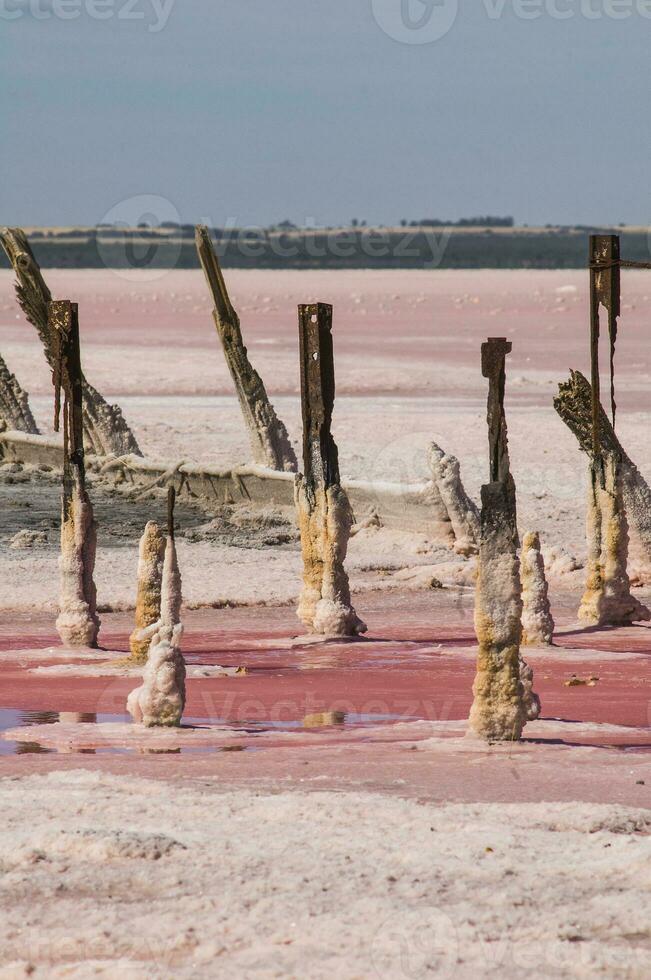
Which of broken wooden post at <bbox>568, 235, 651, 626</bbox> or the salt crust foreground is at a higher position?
broken wooden post at <bbox>568, 235, 651, 626</bbox>

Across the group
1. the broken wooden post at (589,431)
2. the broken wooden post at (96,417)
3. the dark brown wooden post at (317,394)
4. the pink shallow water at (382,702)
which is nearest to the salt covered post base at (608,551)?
the pink shallow water at (382,702)

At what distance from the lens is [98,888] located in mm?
9641

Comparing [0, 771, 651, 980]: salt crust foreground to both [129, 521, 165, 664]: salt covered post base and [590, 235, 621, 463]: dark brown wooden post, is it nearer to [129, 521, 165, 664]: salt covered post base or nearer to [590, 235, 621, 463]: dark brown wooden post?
[129, 521, 165, 664]: salt covered post base

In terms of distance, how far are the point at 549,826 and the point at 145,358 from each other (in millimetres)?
41656

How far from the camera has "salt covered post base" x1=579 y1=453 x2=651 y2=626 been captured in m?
18.9

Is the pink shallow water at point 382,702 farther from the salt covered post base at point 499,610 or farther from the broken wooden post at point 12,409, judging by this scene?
the broken wooden post at point 12,409

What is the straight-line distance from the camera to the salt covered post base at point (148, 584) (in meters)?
15.8

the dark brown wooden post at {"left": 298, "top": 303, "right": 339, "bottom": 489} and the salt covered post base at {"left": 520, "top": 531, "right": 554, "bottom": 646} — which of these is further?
the dark brown wooden post at {"left": 298, "top": 303, "right": 339, "bottom": 489}

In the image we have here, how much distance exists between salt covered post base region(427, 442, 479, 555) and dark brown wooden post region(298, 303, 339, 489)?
4450mm

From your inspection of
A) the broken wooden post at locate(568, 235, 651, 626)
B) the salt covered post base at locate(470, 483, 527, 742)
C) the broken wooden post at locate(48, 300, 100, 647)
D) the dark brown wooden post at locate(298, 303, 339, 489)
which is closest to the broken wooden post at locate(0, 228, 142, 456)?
the dark brown wooden post at locate(298, 303, 339, 489)

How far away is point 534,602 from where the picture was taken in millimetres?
17281

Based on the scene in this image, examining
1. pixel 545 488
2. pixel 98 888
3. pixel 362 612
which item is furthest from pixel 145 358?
pixel 98 888

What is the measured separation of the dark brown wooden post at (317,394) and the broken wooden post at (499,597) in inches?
213

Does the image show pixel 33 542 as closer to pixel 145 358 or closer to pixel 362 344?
pixel 145 358
